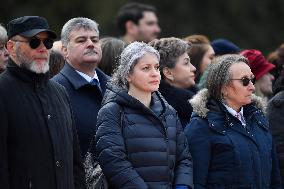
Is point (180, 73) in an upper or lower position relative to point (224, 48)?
upper

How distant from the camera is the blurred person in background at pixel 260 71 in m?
9.68

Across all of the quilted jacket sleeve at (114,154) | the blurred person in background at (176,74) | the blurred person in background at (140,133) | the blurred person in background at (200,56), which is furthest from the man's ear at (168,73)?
the blurred person in background at (200,56)

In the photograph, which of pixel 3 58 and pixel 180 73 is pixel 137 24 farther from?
pixel 3 58

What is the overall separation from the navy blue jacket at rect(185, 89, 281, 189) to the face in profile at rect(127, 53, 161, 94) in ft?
1.62

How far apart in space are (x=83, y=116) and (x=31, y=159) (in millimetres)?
1221

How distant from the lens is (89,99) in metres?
8.09

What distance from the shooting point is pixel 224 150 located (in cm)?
766

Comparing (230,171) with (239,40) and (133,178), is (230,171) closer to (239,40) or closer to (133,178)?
(133,178)

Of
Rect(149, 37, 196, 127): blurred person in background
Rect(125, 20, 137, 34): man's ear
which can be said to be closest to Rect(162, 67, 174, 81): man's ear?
Rect(149, 37, 196, 127): blurred person in background

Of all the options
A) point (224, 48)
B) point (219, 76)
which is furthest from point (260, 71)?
point (219, 76)

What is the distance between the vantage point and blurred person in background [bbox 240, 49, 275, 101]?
31.8 feet

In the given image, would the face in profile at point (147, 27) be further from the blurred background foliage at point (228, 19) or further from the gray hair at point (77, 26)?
the blurred background foliage at point (228, 19)

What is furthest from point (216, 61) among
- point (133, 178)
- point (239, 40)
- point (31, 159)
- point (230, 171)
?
point (239, 40)

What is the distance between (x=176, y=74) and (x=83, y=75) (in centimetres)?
81
